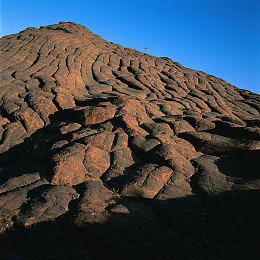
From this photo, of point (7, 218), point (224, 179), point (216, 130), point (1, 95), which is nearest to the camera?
point (7, 218)

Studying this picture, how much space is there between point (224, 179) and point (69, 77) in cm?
1374

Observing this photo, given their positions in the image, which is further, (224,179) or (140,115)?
(140,115)

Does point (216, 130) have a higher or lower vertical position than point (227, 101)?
lower

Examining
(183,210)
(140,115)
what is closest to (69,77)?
(140,115)

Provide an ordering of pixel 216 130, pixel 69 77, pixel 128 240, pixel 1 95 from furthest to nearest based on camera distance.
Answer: pixel 69 77, pixel 1 95, pixel 216 130, pixel 128 240

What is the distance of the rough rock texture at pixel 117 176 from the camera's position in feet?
15.9

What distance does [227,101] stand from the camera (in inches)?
759

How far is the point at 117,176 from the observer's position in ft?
24.8

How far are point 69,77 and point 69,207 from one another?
42.6ft

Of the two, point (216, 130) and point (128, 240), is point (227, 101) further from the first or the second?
point (128, 240)

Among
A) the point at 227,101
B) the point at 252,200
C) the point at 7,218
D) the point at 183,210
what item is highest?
the point at 227,101

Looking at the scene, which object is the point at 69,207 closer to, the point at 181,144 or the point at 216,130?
the point at 181,144

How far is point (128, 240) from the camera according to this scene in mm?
4809

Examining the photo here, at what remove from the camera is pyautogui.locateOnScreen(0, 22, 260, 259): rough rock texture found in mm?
4832
